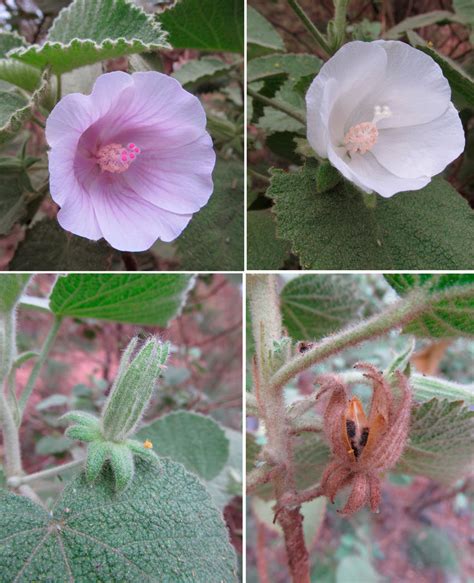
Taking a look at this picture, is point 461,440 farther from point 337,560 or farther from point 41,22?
point 337,560

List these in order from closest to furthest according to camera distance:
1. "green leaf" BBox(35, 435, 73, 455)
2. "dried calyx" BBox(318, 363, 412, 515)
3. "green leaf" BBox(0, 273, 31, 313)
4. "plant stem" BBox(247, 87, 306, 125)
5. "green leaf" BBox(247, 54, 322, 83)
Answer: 1. "dried calyx" BBox(318, 363, 412, 515)
2. "green leaf" BBox(0, 273, 31, 313)
3. "plant stem" BBox(247, 87, 306, 125)
4. "green leaf" BBox(247, 54, 322, 83)
5. "green leaf" BBox(35, 435, 73, 455)

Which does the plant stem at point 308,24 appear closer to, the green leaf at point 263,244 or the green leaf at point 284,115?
the green leaf at point 284,115

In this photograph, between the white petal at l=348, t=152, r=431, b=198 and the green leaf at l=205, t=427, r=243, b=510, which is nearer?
the white petal at l=348, t=152, r=431, b=198

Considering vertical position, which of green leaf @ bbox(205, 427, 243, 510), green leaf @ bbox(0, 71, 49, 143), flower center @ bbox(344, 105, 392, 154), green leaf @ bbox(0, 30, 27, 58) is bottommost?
green leaf @ bbox(205, 427, 243, 510)

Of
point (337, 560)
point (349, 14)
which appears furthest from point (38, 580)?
point (337, 560)

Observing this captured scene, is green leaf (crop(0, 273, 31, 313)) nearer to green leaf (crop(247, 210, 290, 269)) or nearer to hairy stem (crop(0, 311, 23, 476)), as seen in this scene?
hairy stem (crop(0, 311, 23, 476))

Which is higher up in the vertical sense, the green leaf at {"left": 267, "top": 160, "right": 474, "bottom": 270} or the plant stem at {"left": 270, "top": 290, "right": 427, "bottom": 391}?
the plant stem at {"left": 270, "top": 290, "right": 427, "bottom": 391}

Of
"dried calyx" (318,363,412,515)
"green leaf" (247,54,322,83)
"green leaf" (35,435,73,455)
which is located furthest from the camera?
"green leaf" (35,435,73,455)

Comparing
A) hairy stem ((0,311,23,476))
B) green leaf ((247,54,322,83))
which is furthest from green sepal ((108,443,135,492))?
green leaf ((247,54,322,83))
